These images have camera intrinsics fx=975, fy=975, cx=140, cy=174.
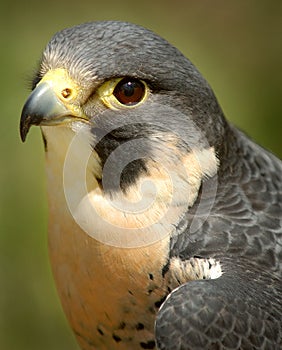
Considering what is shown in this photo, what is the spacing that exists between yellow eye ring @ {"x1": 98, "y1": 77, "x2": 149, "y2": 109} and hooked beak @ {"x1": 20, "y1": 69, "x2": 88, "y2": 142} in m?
0.12

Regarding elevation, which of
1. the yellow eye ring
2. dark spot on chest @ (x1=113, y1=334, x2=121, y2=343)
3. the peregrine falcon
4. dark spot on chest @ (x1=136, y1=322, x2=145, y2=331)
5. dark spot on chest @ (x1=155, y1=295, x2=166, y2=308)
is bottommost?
dark spot on chest @ (x1=113, y1=334, x2=121, y2=343)

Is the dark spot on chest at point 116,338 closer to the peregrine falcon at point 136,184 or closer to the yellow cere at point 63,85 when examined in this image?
the peregrine falcon at point 136,184

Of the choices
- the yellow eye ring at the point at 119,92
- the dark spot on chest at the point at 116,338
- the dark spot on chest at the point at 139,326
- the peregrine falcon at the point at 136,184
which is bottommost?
the dark spot on chest at the point at 116,338

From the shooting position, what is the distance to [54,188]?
4.10 metres

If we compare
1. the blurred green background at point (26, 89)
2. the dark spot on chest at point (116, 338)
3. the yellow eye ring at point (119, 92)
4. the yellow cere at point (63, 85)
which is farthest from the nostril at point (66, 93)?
the dark spot on chest at point (116, 338)

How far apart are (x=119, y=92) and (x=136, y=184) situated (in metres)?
0.38

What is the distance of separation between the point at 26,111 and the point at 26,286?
2939 millimetres

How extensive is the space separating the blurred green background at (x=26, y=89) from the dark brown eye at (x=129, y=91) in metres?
0.66

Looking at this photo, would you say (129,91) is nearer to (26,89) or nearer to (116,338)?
(116,338)

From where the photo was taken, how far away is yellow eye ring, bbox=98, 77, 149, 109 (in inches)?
154

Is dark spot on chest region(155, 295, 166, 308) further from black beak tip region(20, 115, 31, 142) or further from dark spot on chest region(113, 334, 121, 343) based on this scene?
black beak tip region(20, 115, 31, 142)

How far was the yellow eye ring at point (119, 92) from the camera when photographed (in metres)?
3.92

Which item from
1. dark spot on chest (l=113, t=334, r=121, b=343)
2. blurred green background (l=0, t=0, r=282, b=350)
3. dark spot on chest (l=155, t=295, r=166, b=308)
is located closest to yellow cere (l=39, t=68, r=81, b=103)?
blurred green background (l=0, t=0, r=282, b=350)

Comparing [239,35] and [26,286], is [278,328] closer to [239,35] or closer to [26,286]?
[26,286]
